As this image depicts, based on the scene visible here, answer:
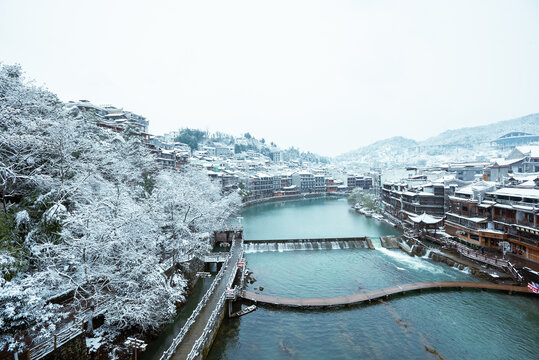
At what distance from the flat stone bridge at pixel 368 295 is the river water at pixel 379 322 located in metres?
0.57

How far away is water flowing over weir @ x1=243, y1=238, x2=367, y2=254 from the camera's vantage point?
3591cm

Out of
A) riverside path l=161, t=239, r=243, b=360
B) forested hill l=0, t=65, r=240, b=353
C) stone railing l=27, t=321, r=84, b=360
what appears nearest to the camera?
stone railing l=27, t=321, r=84, b=360

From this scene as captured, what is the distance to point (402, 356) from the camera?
15.9 meters

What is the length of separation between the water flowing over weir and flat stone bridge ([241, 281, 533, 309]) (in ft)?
40.7

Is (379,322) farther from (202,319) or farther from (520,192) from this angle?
(520,192)

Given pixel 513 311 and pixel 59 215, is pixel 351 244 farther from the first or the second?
pixel 59 215

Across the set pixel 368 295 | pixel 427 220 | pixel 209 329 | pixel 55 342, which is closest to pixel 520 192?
pixel 427 220

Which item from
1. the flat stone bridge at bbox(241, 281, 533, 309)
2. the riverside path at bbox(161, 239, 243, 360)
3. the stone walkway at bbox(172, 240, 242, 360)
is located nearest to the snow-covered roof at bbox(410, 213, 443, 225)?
the flat stone bridge at bbox(241, 281, 533, 309)

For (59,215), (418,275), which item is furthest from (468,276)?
(59,215)

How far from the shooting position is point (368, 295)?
882 inches

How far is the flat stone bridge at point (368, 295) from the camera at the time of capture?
21.2 metres

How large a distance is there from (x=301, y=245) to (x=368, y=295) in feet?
47.8

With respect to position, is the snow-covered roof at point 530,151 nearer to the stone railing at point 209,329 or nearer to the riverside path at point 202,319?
the riverside path at point 202,319

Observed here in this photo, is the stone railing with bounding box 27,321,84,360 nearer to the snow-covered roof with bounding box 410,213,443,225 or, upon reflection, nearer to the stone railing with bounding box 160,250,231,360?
the stone railing with bounding box 160,250,231,360
